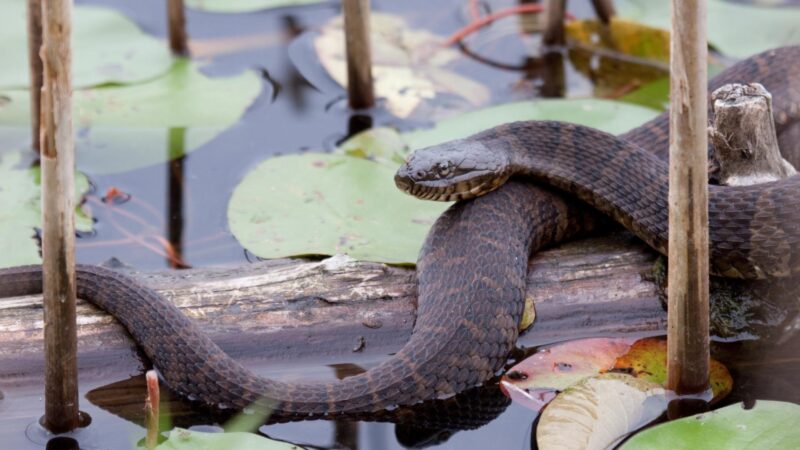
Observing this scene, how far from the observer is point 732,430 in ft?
14.0

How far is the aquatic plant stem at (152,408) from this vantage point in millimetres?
4055

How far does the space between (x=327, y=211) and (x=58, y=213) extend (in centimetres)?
225

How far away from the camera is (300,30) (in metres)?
8.67

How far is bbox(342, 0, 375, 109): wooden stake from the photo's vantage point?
7.01m

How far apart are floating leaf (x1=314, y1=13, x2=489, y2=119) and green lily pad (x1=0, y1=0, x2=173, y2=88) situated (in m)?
1.24

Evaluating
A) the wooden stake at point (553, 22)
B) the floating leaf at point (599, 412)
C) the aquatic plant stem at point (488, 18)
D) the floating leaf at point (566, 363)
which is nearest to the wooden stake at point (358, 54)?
the aquatic plant stem at point (488, 18)

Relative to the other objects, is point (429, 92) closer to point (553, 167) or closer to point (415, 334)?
point (553, 167)

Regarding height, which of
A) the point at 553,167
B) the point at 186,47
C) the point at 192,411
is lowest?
the point at 192,411

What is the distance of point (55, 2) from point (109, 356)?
6.34ft

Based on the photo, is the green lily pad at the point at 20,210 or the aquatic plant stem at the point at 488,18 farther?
the aquatic plant stem at the point at 488,18

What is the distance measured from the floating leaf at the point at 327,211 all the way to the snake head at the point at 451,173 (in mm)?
380

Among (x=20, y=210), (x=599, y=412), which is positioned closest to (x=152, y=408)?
(x=599, y=412)

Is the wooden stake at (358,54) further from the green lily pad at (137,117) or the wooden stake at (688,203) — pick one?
the wooden stake at (688,203)

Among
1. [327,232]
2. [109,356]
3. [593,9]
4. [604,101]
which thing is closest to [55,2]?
[109,356]
